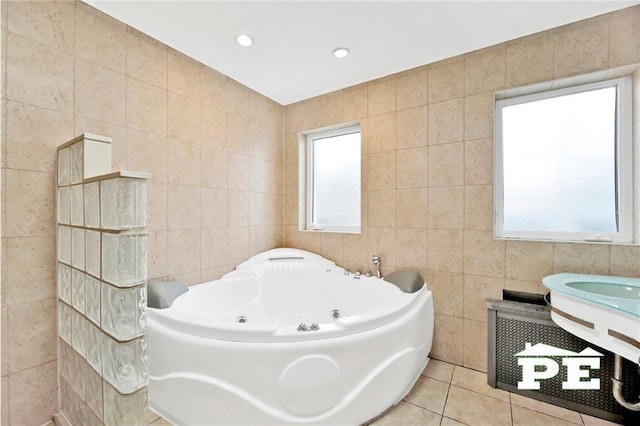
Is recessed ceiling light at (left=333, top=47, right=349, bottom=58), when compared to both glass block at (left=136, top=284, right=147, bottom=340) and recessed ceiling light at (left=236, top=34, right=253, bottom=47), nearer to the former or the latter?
recessed ceiling light at (left=236, top=34, right=253, bottom=47)

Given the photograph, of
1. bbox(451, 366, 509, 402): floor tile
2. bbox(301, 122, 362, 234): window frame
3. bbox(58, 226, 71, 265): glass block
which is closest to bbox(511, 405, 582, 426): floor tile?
bbox(451, 366, 509, 402): floor tile

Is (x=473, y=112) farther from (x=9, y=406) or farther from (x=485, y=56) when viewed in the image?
(x=9, y=406)

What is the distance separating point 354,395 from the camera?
1.29 metres

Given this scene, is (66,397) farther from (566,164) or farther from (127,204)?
(566,164)

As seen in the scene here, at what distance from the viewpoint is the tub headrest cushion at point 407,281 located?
1.82 meters

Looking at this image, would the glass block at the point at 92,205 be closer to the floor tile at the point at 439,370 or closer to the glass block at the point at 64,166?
the glass block at the point at 64,166

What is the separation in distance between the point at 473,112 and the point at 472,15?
1.95 feet

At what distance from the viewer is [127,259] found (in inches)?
34.6

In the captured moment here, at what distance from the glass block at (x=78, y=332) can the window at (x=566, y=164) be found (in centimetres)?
240

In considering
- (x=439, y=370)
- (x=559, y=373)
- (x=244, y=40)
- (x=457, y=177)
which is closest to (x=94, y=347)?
(x=244, y=40)

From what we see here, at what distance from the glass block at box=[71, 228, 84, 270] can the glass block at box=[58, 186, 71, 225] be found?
102 millimetres

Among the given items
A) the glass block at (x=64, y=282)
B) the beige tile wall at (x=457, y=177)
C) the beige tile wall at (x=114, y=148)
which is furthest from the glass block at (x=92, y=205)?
the beige tile wall at (x=457, y=177)

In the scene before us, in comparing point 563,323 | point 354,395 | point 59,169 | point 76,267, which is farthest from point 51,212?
point 563,323

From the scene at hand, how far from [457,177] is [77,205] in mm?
2238
